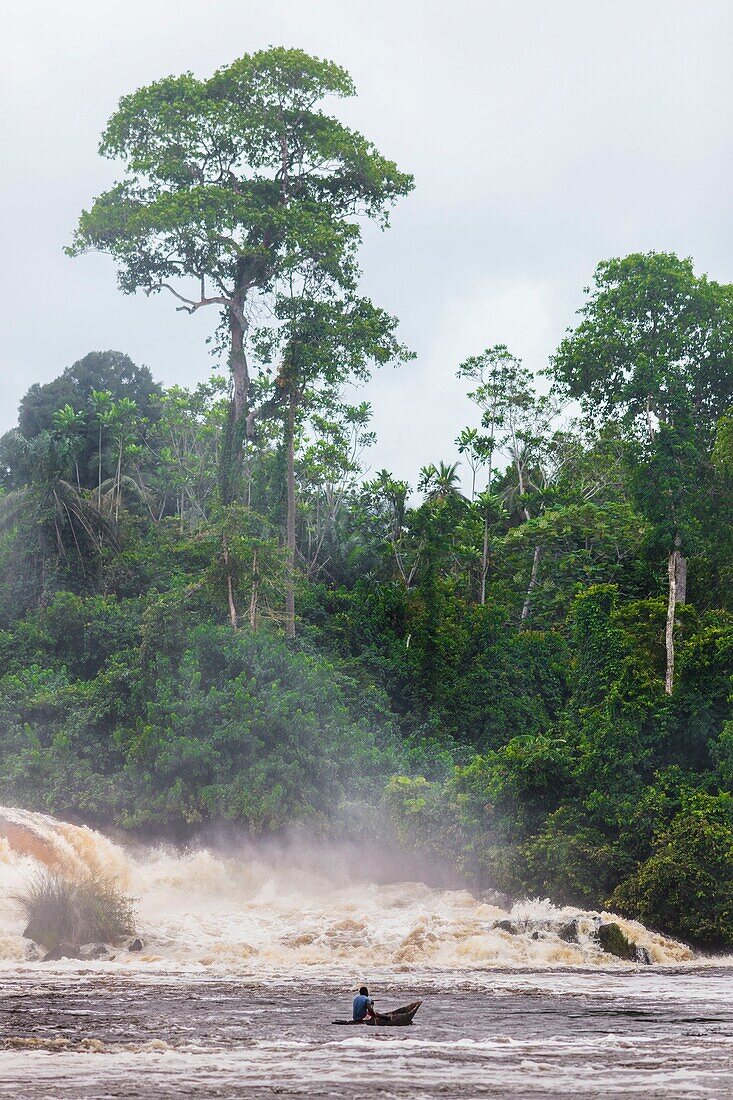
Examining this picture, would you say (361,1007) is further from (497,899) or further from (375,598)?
(375,598)

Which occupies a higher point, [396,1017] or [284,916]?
[396,1017]

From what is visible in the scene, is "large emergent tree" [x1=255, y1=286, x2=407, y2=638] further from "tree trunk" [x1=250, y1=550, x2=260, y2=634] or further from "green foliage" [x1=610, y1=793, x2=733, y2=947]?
"green foliage" [x1=610, y1=793, x2=733, y2=947]

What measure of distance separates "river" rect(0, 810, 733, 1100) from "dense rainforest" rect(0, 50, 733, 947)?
1807 mm

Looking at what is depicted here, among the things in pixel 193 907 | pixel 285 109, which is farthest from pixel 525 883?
pixel 285 109

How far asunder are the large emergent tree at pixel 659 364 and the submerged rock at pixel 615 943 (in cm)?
1208

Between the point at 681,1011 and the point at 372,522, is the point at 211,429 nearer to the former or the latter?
the point at 372,522

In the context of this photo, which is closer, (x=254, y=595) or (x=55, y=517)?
(x=254, y=595)

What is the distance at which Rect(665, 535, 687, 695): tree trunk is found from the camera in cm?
2911

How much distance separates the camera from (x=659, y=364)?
34719 millimetres

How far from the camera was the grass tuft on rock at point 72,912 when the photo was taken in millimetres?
22016

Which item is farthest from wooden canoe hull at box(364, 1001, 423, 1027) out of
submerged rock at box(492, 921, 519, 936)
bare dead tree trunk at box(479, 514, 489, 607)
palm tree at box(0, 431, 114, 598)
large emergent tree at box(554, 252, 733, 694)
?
palm tree at box(0, 431, 114, 598)

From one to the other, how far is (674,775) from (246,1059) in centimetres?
1720

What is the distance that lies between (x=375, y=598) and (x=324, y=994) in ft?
83.9

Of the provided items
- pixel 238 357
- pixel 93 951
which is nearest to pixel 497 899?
pixel 93 951
